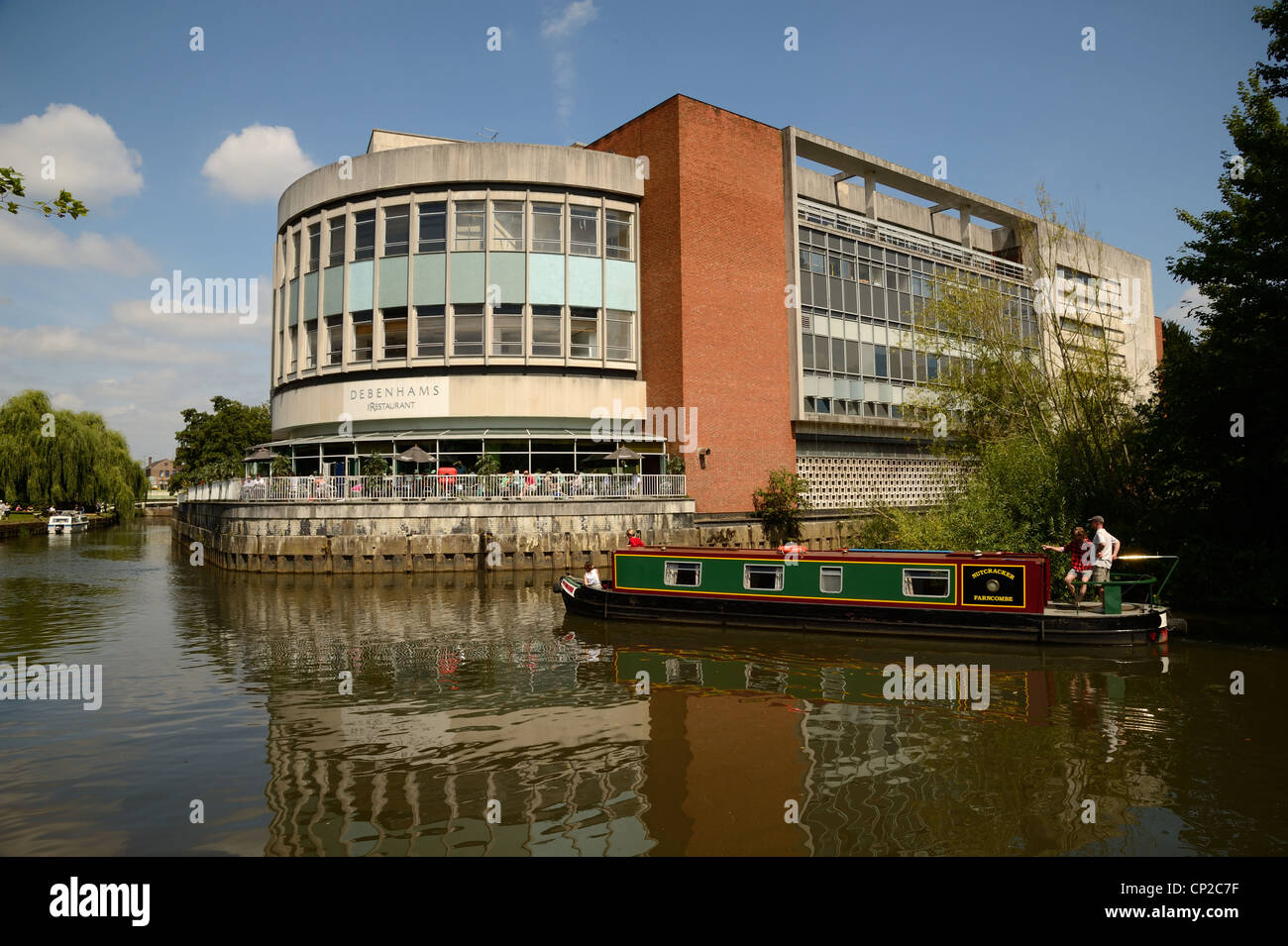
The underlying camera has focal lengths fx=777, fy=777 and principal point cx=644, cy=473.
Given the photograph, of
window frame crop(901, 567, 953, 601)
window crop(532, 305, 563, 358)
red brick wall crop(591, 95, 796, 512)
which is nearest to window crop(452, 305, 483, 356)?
window crop(532, 305, 563, 358)

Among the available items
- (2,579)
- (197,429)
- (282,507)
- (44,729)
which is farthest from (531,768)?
Answer: (197,429)

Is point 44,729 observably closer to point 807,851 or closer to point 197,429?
point 807,851

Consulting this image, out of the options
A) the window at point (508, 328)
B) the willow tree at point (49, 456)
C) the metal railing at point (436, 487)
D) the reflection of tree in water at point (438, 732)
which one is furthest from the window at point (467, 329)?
the willow tree at point (49, 456)

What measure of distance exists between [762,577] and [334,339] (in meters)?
28.7

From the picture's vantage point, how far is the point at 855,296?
4103 centimetres

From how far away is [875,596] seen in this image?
1628cm

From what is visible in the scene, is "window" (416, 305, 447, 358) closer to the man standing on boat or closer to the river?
the river

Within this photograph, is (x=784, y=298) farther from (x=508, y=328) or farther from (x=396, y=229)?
(x=396, y=229)

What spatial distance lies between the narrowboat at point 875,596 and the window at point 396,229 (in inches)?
943

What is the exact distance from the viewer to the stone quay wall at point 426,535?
2842 cm

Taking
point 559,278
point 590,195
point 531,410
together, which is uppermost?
point 590,195

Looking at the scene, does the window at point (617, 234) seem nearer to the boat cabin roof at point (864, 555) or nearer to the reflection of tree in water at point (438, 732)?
the boat cabin roof at point (864, 555)

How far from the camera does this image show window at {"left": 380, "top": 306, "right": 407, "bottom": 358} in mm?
36719
